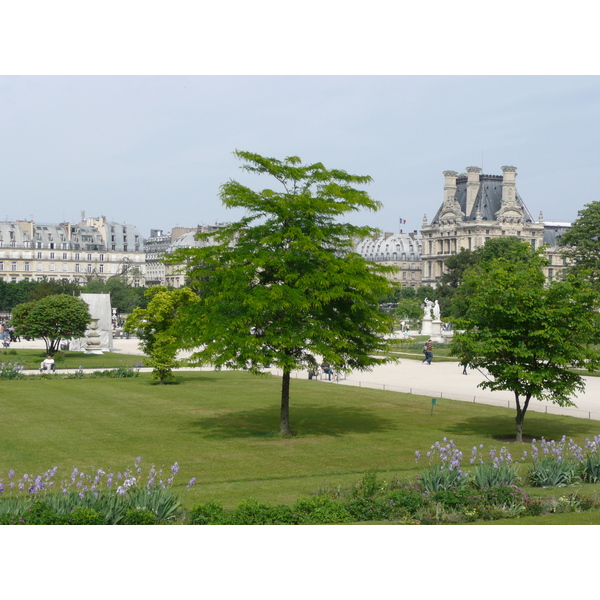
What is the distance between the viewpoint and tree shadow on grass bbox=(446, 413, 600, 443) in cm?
2527

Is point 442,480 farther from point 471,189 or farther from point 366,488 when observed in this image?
point 471,189

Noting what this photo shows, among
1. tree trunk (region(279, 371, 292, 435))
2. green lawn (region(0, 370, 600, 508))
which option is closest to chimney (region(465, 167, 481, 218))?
green lawn (region(0, 370, 600, 508))

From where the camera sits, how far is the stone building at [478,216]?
158 metres

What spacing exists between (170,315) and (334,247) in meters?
15.3

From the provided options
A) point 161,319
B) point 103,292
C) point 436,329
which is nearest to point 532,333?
point 161,319

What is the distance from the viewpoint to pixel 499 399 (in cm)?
3488

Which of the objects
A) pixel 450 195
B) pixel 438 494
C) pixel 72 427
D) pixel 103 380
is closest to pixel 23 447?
pixel 72 427

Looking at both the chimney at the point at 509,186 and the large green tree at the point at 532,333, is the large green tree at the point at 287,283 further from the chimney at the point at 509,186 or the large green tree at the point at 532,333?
the chimney at the point at 509,186

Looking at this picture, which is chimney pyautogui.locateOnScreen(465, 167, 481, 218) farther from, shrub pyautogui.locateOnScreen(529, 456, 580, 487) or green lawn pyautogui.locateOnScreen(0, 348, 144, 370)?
shrub pyautogui.locateOnScreen(529, 456, 580, 487)

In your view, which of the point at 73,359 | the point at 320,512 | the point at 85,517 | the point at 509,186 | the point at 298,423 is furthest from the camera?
the point at 509,186

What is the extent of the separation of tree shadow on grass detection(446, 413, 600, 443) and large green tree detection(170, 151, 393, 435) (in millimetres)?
4154

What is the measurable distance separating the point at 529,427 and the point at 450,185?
468ft

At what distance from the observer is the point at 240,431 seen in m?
25.5

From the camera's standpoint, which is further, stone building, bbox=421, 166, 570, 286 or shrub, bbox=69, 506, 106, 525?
stone building, bbox=421, 166, 570, 286
